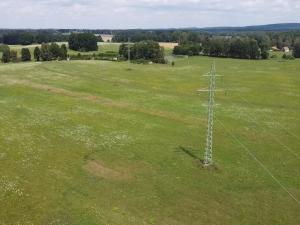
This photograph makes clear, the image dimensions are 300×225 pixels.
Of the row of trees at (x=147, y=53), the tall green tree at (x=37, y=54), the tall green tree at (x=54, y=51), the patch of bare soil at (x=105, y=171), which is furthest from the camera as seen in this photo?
the row of trees at (x=147, y=53)

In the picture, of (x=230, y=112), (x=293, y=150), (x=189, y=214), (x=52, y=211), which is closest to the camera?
(x=52, y=211)

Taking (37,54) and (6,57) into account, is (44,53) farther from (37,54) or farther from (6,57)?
(6,57)

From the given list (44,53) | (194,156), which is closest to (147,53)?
(44,53)

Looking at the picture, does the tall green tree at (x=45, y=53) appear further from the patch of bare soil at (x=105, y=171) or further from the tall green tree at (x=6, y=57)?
the patch of bare soil at (x=105, y=171)

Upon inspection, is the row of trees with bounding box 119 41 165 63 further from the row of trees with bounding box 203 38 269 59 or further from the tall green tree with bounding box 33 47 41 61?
the row of trees with bounding box 203 38 269 59

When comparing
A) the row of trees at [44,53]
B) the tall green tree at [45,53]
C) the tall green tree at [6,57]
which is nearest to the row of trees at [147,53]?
the row of trees at [44,53]

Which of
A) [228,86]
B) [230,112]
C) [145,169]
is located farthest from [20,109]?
[228,86]

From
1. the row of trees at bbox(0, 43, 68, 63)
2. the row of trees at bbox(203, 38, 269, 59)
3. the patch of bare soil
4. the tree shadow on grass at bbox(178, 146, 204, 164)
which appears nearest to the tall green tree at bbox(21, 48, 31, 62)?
the row of trees at bbox(0, 43, 68, 63)

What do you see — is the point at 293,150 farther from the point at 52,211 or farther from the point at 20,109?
the point at 20,109
